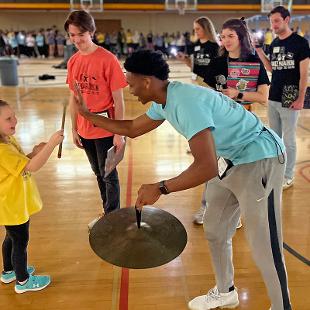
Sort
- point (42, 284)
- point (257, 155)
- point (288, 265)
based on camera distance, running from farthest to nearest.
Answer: point (288, 265)
point (42, 284)
point (257, 155)

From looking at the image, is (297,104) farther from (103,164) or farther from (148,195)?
(148,195)

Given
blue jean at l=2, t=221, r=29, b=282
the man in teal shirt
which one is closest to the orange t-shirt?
the man in teal shirt

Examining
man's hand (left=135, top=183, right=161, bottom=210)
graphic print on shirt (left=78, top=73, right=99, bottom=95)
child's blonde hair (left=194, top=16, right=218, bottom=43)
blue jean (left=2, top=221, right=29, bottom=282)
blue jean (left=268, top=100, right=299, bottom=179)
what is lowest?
blue jean (left=2, top=221, right=29, bottom=282)

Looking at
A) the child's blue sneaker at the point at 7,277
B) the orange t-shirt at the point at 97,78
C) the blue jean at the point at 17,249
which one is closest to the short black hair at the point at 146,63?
the orange t-shirt at the point at 97,78

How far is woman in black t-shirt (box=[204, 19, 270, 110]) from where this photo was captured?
274cm

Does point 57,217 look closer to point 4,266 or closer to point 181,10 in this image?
point 4,266

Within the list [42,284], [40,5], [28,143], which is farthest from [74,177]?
[40,5]

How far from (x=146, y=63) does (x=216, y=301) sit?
150cm

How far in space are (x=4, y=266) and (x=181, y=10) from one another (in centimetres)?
2165

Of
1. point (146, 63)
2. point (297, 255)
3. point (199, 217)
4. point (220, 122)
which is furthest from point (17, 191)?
point (297, 255)

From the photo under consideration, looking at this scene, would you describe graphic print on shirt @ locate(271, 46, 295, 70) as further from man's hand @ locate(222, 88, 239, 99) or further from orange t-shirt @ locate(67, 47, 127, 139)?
orange t-shirt @ locate(67, 47, 127, 139)

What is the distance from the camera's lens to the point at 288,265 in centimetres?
271

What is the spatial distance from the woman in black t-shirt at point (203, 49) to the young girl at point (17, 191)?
2.18m

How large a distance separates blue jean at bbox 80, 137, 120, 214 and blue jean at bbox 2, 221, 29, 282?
0.81 meters
